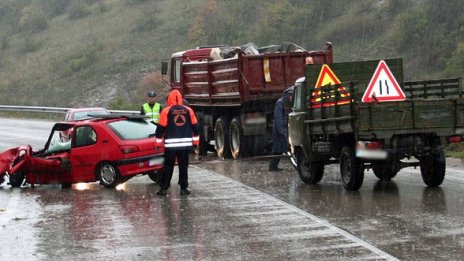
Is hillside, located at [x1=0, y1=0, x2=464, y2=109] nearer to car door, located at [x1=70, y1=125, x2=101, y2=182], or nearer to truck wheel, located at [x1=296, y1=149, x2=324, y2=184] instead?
truck wheel, located at [x1=296, y1=149, x2=324, y2=184]

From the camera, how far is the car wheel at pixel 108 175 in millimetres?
15391

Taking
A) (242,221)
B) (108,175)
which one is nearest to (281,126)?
(108,175)

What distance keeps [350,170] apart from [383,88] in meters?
1.39

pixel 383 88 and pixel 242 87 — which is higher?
pixel 242 87

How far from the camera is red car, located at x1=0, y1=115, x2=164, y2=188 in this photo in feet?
50.3

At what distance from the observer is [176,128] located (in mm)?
13859

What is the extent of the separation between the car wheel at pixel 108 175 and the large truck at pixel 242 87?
17.8 feet

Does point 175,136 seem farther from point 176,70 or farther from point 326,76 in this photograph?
point 176,70

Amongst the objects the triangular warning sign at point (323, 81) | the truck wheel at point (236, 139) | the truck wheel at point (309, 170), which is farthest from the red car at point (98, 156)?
the truck wheel at point (236, 139)

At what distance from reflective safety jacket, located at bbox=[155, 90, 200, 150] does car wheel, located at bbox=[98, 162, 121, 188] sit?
1773 mm

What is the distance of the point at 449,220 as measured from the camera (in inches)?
403

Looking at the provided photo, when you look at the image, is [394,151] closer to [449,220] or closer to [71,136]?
[449,220]

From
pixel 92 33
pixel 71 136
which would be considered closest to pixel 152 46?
pixel 92 33

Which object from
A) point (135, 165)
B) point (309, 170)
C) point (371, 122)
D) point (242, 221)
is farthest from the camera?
point (135, 165)
